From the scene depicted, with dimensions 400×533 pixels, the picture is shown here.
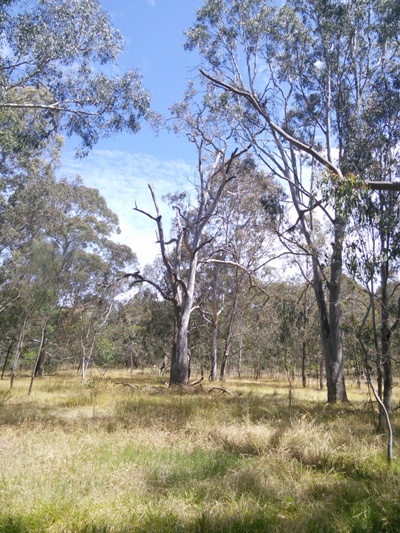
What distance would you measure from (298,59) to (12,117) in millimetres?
8940

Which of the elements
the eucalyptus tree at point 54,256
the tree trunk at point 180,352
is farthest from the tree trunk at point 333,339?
the eucalyptus tree at point 54,256

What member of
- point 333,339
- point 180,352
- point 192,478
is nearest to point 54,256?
point 180,352

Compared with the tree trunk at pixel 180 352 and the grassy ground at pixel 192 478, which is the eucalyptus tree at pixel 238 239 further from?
the grassy ground at pixel 192 478

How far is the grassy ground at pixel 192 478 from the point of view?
10.7 feet

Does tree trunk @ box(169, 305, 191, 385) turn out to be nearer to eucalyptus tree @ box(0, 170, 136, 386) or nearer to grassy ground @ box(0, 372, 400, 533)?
eucalyptus tree @ box(0, 170, 136, 386)

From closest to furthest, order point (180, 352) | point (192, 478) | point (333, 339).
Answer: point (192, 478), point (333, 339), point (180, 352)

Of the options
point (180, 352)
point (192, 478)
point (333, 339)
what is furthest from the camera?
point (180, 352)

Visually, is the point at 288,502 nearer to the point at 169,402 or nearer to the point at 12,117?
the point at 169,402

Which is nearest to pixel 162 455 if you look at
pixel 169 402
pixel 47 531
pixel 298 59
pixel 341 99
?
pixel 47 531

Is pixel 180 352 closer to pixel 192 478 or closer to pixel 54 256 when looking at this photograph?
pixel 54 256

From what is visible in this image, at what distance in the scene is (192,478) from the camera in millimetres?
4258

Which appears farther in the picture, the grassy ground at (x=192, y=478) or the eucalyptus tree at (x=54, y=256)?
the eucalyptus tree at (x=54, y=256)

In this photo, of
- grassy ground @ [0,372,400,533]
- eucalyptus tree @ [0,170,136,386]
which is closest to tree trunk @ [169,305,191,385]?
eucalyptus tree @ [0,170,136,386]

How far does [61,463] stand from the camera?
14.6ft
